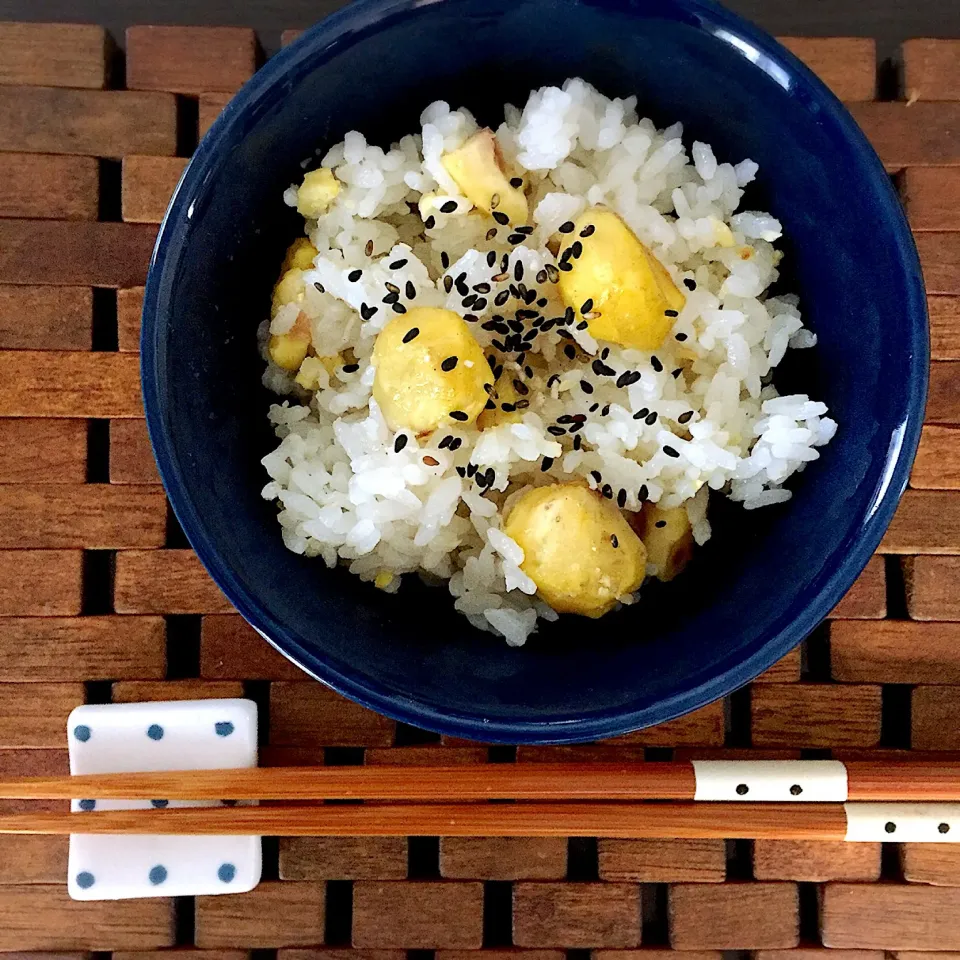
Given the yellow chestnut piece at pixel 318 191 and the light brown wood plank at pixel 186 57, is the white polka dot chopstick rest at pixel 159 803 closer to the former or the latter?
the yellow chestnut piece at pixel 318 191

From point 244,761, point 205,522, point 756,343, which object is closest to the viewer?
point 205,522

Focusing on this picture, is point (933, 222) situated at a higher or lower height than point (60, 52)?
lower

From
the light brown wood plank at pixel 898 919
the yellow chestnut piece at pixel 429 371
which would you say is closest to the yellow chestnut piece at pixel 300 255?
the yellow chestnut piece at pixel 429 371

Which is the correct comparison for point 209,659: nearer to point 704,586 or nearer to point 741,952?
point 704,586

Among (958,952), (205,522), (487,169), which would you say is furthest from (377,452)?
(958,952)

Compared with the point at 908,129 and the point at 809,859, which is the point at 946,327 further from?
the point at 809,859

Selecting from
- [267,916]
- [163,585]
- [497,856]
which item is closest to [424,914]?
[497,856]
